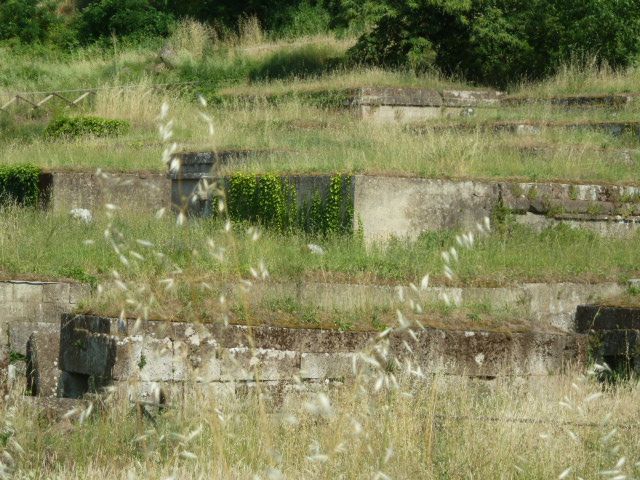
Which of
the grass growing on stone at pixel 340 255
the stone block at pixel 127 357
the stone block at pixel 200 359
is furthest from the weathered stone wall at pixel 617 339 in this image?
the stone block at pixel 127 357

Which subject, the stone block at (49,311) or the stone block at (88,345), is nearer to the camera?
the stone block at (88,345)

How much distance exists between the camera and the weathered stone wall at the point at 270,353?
8703 mm

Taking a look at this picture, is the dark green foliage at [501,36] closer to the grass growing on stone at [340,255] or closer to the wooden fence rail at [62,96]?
the wooden fence rail at [62,96]

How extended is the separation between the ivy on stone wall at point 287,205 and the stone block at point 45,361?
12.5 ft

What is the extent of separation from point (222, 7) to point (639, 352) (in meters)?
27.2

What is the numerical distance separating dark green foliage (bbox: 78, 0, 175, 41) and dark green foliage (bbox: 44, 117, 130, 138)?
12.7m

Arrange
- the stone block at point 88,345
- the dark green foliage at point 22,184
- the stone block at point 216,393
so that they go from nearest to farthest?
1. the stone block at point 216,393
2. the stone block at point 88,345
3. the dark green foliage at point 22,184

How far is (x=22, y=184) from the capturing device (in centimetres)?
1638

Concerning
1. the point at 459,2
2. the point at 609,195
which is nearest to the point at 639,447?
the point at 609,195

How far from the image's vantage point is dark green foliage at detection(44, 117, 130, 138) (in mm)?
20609

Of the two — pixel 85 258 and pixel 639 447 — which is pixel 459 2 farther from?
pixel 639 447

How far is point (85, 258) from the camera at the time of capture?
11.9 m

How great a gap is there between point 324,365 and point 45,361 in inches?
103

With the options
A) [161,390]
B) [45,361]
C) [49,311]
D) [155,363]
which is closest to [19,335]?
[45,361]
